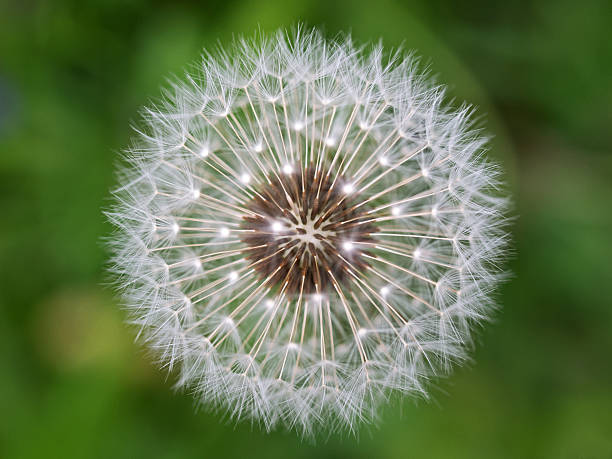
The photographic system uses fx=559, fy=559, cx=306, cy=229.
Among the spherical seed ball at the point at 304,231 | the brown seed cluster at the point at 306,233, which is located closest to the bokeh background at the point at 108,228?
the spherical seed ball at the point at 304,231

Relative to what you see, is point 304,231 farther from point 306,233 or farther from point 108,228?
point 108,228

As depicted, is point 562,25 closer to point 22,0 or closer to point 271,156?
point 271,156

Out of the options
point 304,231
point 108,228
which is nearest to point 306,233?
point 304,231

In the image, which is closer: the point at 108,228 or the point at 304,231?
the point at 304,231

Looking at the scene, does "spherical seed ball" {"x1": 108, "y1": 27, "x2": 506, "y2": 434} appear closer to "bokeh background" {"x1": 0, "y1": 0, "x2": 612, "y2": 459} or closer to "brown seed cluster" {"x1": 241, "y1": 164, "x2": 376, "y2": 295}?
"brown seed cluster" {"x1": 241, "y1": 164, "x2": 376, "y2": 295}

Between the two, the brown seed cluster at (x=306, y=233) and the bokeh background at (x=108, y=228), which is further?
the bokeh background at (x=108, y=228)

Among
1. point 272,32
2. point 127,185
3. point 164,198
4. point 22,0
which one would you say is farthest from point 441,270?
point 22,0

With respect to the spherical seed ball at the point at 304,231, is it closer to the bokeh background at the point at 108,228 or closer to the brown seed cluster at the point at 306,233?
the brown seed cluster at the point at 306,233
